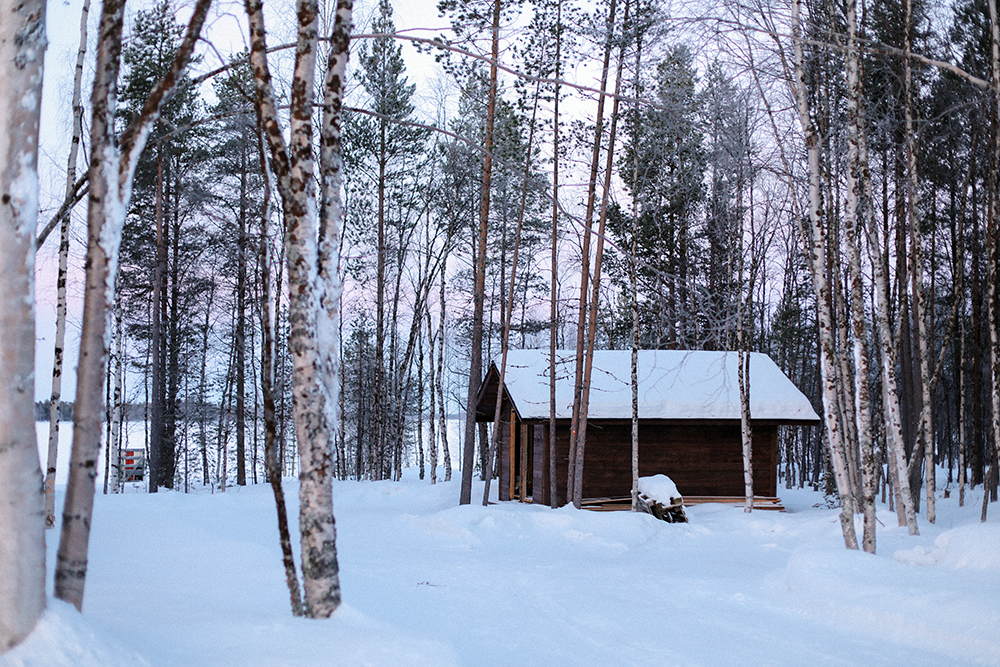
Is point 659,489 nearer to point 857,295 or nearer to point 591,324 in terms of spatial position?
point 591,324

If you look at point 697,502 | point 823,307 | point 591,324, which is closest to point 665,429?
point 697,502

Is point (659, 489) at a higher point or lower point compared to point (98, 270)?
lower

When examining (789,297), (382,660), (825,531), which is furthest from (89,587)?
(789,297)

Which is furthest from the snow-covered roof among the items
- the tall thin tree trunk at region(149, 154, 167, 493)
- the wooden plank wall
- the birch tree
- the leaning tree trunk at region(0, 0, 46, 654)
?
the leaning tree trunk at region(0, 0, 46, 654)

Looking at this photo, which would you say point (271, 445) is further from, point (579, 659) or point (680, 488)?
point (680, 488)

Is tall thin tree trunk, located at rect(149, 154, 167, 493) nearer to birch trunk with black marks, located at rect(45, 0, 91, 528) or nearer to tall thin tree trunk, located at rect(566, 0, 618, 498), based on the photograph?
birch trunk with black marks, located at rect(45, 0, 91, 528)

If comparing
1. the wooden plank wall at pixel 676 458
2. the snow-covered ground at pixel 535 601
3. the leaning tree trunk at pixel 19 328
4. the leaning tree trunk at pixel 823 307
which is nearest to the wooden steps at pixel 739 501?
the wooden plank wall at pixel 676 458

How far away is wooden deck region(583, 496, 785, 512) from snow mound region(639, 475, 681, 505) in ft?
6.41

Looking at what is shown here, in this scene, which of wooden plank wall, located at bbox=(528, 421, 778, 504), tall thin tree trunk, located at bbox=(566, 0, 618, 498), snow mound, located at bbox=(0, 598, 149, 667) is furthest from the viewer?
wooden plank wall, located at bbox=(528, 421, 778, 504)

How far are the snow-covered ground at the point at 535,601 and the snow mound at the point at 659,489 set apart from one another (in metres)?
2.14

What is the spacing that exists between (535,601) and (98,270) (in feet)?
18.2

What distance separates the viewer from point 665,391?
1962 cm

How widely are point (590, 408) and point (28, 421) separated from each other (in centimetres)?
1589

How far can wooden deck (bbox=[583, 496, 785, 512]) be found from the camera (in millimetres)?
18594
